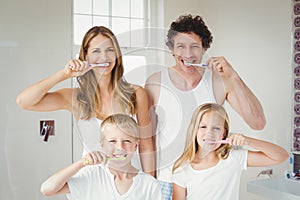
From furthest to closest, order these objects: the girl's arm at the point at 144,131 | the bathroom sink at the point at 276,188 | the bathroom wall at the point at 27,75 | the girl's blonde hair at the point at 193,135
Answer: the bathroom sink at the point at 276,188
the girl's blonde hair at the point at 193,135
the girl's arm at the point at 144,131
the bathroom wall at the point at 27,75

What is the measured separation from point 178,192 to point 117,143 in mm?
361

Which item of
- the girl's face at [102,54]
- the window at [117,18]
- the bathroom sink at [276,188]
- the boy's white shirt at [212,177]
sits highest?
the window at [117,18]

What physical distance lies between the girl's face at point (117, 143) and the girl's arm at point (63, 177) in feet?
0.18

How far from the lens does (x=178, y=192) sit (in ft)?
5.35

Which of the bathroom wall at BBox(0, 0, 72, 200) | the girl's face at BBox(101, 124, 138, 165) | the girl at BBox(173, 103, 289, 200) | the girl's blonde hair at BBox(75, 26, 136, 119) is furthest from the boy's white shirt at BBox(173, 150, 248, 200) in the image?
the bathroom wall at BBox(0, 0, 72, 200)

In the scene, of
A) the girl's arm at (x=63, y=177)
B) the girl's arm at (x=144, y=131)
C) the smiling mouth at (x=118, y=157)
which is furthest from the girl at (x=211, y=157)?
the girl's arm at (x=63, y=177)

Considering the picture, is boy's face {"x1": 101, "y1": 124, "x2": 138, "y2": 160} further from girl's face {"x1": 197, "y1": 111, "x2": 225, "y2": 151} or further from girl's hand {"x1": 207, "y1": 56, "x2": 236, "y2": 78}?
girl's hand {"x1": 207, "y1": 56, "x2": 236, "y2": 78}

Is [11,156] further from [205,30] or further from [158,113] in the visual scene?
[205,30]

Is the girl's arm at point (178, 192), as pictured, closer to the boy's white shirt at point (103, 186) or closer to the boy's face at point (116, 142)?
the boy's white shirt at point (103, 186)

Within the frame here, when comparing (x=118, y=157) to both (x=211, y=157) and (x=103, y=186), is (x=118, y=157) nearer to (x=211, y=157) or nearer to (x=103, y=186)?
(x=103, y=186)

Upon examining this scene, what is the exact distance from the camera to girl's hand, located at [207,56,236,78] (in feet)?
5.33

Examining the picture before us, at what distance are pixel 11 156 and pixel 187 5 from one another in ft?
2.96

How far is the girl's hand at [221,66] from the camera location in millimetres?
1624

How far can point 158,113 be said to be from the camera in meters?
1.54
